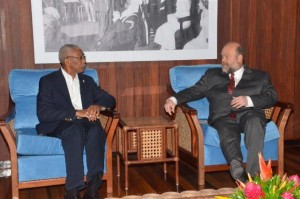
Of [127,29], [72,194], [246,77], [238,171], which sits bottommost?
[72,194]

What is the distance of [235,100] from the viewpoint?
139 inches

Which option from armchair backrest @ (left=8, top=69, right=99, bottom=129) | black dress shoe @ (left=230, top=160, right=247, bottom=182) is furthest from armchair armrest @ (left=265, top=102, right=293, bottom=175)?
armchair backrest @ (left=8, top=69, right=99, bottom=129)

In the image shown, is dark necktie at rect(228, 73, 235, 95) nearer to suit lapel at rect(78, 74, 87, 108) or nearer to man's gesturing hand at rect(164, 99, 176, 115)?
man's gesturing hand at rect(164, 99, 176, 115)

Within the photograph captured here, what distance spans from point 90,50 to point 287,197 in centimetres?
308

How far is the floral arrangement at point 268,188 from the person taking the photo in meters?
1.44

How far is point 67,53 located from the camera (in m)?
3.56

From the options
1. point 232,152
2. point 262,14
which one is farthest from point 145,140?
point 262,14

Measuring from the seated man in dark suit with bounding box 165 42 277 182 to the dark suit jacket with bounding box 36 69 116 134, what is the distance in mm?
637

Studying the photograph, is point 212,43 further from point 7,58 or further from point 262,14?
point 7,58

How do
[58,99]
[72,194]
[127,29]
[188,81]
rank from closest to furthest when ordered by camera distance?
[72,194], [58,99], [188,81], [127,29]

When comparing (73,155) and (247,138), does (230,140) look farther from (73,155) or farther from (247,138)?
(73,155)

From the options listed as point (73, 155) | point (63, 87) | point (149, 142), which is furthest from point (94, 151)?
point (63, 87)

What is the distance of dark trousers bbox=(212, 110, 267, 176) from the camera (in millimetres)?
3312

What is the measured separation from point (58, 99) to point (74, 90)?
19 cm
